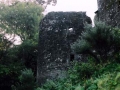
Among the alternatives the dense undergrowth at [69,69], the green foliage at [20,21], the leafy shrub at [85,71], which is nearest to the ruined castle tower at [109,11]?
the dense undergrowth at [69,69]

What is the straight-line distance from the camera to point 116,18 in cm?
1188

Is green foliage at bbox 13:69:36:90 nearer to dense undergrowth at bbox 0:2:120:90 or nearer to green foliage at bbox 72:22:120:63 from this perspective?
dense undergrowth at bbox 0:2:120:90

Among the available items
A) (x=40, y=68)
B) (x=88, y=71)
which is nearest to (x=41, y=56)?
(x=40, y=68)

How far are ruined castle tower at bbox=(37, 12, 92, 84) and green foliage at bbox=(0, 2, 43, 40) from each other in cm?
589

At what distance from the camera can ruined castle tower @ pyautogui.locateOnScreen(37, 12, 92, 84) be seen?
1545cm

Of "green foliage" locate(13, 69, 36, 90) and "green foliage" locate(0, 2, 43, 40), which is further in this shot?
"green foliage" locate(0, 2, 43, 40)

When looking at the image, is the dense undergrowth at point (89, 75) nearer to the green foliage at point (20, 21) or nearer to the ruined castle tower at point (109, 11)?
the ruined castle tower at point (109, 11)

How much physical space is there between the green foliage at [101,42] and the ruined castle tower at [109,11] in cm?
196

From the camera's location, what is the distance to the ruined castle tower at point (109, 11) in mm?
11789

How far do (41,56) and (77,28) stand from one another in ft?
10.3

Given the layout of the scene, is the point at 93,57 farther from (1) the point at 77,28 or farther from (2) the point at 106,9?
(1) the point at 77,28

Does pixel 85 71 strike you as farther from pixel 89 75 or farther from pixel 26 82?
pixel 26 82

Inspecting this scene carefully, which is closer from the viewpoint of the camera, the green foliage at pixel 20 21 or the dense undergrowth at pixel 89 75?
the dense undergrowth at pixel 89 75

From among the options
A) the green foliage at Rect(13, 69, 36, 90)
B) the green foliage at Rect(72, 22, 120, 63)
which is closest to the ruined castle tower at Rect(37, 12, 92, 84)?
the green foliage at Rect(13, 69, 36, 90)
